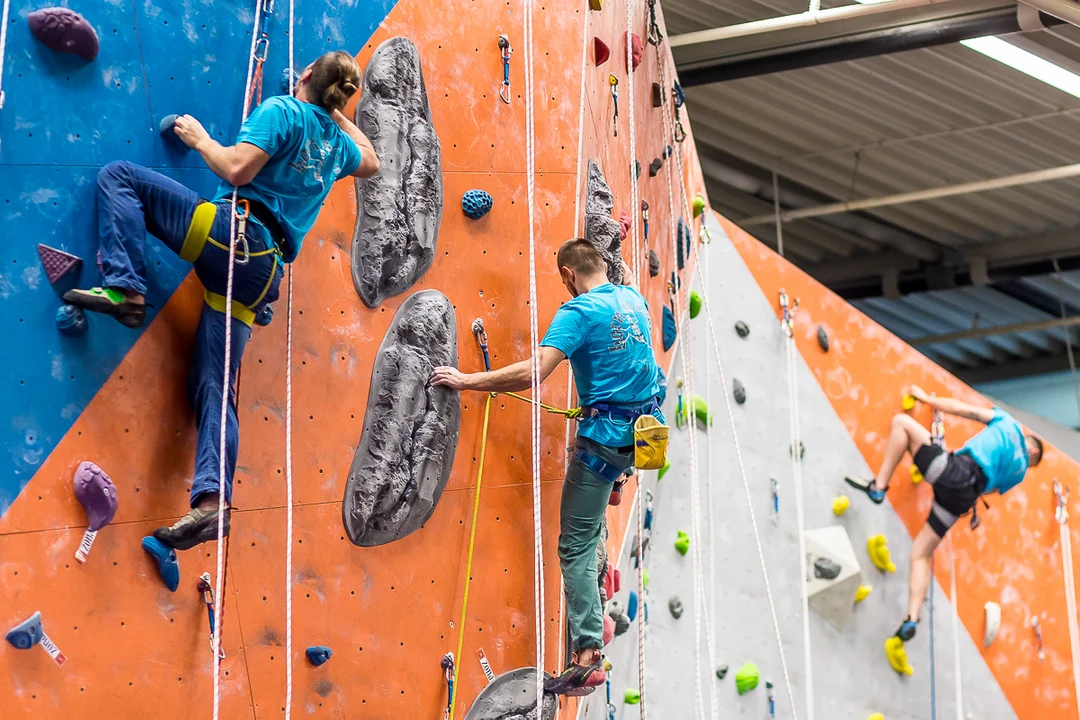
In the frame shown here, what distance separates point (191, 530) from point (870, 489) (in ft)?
15.1

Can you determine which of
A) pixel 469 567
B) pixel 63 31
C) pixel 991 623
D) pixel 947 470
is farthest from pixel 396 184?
pixel 991 623

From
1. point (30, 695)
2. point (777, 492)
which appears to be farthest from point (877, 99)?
point (30, 695)

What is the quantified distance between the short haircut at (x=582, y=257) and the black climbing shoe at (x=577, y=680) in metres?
1.11

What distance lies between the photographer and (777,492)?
615cm

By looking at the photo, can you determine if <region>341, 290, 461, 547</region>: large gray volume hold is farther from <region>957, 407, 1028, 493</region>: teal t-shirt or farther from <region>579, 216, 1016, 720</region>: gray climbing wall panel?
<region>957, 407, 1028, 493</region>: teal t-shirt

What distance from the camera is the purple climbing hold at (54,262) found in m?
2.61

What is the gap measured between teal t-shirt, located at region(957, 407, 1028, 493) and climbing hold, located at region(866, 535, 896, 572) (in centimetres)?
64

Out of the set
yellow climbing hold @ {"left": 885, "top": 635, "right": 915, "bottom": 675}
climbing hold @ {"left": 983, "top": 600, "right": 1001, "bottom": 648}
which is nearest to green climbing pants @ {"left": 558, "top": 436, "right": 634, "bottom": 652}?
yellow climbing hold @ {"left": 885, "top": 635, "right": 915, "bottom": 675}

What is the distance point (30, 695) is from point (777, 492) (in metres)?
4.32

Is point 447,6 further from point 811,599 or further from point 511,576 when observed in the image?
point 811,599

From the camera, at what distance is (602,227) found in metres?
4.07

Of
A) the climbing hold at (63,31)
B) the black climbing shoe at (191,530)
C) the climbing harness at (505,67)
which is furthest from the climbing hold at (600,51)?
the black climbing shoe at (191,530)

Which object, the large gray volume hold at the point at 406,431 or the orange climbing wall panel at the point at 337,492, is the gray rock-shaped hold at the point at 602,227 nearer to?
the orange climbing wall panel at the point at 337,492

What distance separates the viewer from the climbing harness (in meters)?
3.77
